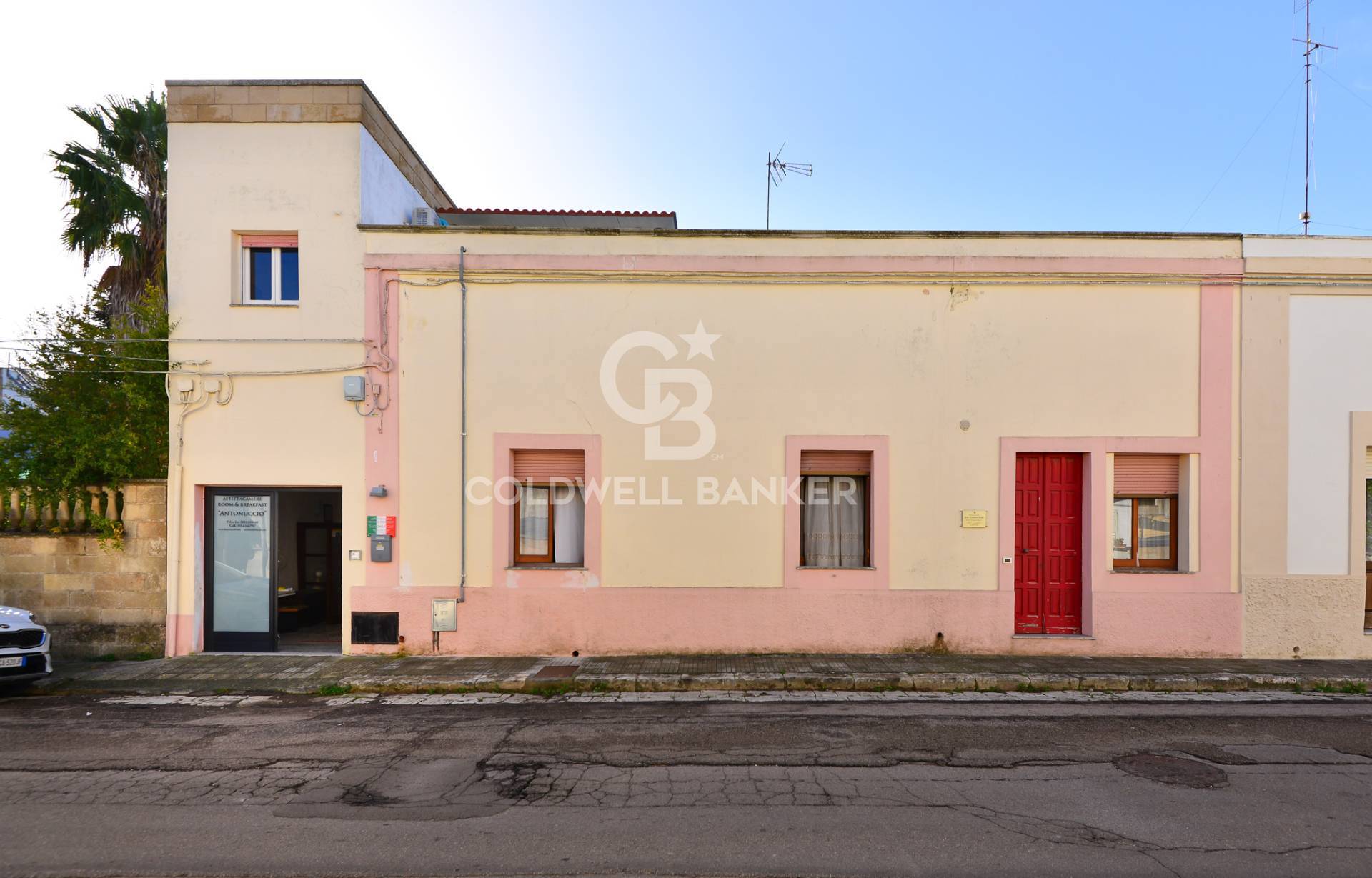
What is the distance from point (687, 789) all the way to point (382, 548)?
607 cm

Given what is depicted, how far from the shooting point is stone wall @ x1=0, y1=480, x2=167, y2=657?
9805 mm

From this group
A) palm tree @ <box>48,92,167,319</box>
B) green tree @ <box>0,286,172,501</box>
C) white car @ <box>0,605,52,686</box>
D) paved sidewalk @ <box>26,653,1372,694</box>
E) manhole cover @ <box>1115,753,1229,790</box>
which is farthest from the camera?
palm tree @ <box>48,92,167,319</box>

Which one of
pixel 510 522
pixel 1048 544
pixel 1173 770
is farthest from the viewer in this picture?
pixel 1048 544

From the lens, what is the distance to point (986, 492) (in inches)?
389

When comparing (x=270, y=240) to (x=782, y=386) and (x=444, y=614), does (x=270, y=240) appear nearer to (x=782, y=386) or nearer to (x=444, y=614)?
(x=444, y=614)

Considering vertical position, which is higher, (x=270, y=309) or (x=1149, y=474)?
(x=270, y=309)

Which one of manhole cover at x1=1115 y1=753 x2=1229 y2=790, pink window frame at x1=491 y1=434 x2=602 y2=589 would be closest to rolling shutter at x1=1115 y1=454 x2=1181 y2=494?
manhole cover at x1=1115 y1=753 x2=1229 y2=790

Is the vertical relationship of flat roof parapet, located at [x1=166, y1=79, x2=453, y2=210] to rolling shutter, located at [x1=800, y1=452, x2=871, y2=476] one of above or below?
above

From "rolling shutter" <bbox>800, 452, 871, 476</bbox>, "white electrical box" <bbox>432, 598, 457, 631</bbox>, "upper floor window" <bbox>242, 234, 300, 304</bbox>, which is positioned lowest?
"white electrical box" <bbox>432, 598, 457, 631</bbox>

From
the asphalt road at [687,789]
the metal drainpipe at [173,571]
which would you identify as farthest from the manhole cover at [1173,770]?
the metal drainpipe at [173,571]

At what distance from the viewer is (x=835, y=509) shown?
1025cm

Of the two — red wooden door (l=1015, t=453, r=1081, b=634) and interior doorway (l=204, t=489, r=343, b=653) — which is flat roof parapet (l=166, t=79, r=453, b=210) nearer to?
interior doorway (l=204, t=489, r=343, b=653)

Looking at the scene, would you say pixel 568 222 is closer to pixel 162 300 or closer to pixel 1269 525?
pixel 162 300

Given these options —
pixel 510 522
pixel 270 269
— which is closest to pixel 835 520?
pixel 510 522
